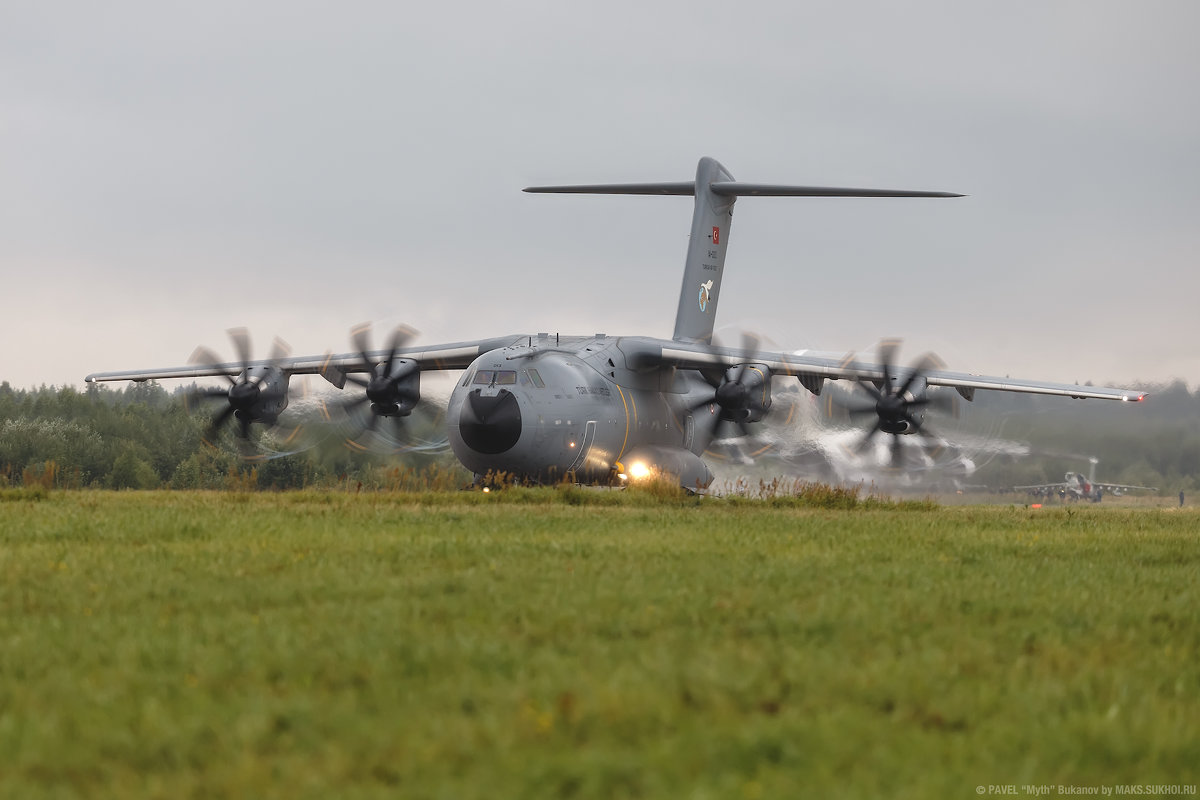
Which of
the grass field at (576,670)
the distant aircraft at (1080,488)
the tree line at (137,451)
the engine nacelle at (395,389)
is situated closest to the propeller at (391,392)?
the engine nacelle at (395,389)

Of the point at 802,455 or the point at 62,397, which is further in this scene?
the point at 62,397

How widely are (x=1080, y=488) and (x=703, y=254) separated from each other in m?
20.9

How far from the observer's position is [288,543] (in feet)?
38.2

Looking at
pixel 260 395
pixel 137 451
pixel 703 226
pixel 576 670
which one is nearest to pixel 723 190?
pixel 703 226

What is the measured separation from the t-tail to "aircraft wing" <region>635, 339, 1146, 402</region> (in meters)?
3.87

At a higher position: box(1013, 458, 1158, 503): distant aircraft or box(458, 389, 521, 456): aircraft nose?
box(1013, 458, 1158, 503): distant aircraft

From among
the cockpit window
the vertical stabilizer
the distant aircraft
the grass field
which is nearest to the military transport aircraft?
the cockpit window

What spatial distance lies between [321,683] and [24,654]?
183cm

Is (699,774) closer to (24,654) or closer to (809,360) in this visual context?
(24,654)

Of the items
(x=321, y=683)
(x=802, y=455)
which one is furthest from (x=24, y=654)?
(x=802, y=455)

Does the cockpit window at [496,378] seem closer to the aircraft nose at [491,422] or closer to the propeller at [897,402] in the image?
the aircraft nose at [491,422]

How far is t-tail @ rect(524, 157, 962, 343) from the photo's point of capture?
33219 mm

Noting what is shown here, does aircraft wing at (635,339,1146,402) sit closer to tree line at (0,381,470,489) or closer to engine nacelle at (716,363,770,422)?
engine nacelle at (716,363,770,422)

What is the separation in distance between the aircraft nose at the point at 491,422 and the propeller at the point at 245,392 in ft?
19.5
